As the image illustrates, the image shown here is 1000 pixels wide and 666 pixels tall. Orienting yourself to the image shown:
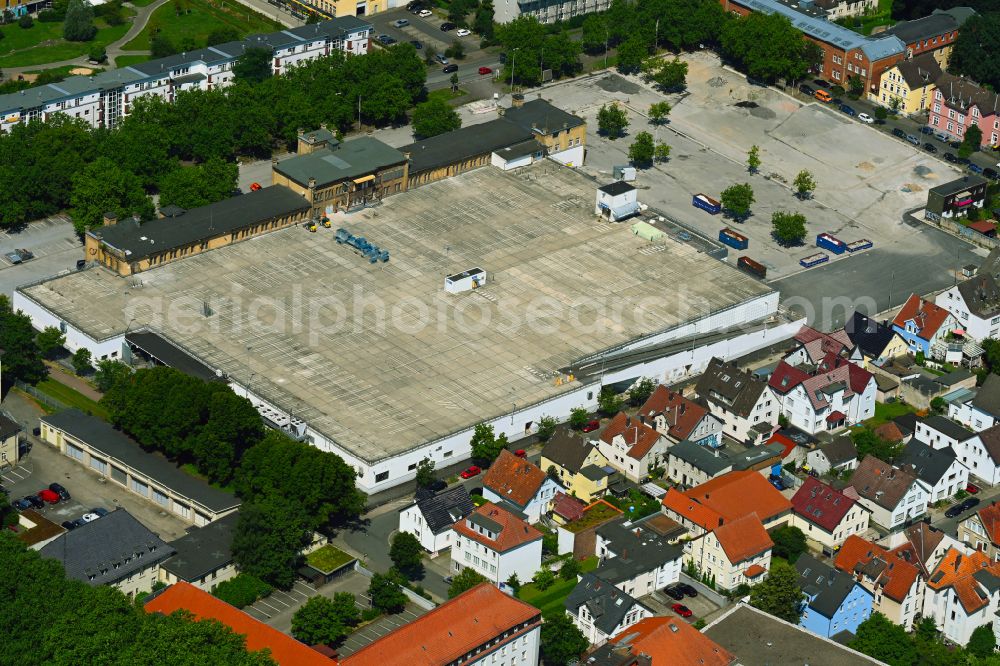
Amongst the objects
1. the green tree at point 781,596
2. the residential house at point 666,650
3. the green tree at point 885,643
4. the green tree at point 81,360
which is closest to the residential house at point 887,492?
the green tree at point 781,596

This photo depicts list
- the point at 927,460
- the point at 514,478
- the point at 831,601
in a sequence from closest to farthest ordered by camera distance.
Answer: the point at 831,601 → the point at 514,478 → the point at 927,460

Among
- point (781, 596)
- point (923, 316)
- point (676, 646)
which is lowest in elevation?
point (781, 596)

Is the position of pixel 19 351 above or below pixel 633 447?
below

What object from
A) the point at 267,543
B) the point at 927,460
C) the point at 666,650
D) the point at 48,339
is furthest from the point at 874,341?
the point at 48,339

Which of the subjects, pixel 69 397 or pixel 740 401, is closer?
pixel 740 401

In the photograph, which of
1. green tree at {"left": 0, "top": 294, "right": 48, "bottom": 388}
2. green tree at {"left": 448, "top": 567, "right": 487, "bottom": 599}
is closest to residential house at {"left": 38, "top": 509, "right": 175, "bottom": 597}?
green tree at {"left": 448, "top": 567, "right": 487, "bottom": 599}

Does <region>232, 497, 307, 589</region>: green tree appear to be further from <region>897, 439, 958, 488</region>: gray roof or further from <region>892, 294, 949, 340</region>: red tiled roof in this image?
<region>892, 294, 949, 340</region>: red tiled roof

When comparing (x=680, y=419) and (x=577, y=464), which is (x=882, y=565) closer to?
(x=680, y=419)

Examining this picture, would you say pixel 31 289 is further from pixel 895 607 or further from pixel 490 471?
pixel 895 607
